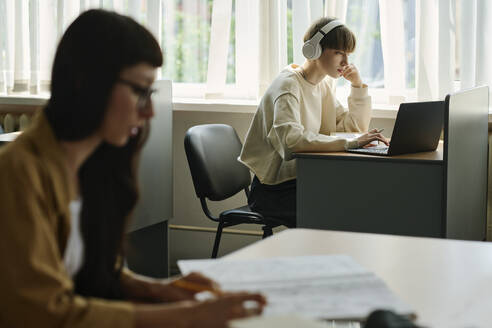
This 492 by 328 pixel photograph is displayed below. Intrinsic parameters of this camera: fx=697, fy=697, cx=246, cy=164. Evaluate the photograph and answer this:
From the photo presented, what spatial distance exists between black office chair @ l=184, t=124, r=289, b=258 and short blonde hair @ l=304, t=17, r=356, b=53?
582 millimetres

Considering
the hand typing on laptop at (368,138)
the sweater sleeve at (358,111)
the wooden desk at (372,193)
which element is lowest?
the wooden desk at (372,193)

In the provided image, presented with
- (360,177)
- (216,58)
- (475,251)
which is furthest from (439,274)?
(216,58)

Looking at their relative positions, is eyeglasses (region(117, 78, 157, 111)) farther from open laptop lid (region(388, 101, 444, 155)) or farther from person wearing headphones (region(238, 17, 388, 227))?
person wearing headphones (region(238, 17, 388, 227))

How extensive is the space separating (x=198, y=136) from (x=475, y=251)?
167 cm

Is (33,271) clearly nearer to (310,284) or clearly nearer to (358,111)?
(310,284)

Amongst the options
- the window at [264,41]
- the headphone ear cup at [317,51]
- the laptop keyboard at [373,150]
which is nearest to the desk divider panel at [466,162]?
the laptop keyboard at [373,150]

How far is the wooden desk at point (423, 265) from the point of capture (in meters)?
1.02

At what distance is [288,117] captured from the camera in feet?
9.07

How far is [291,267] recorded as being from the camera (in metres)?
1.17

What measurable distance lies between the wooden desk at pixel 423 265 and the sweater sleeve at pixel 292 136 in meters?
1.16

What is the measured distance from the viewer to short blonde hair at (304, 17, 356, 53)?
2.92 meters

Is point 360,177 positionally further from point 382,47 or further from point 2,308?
point 2,308

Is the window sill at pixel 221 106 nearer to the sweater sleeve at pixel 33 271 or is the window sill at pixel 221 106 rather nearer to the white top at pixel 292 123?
the white top at pixel 292 123

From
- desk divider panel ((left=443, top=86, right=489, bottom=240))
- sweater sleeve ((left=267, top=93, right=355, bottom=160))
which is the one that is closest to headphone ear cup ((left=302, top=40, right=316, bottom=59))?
sweater sleeve ((left=267, top=93, right=355, bottom=160))
